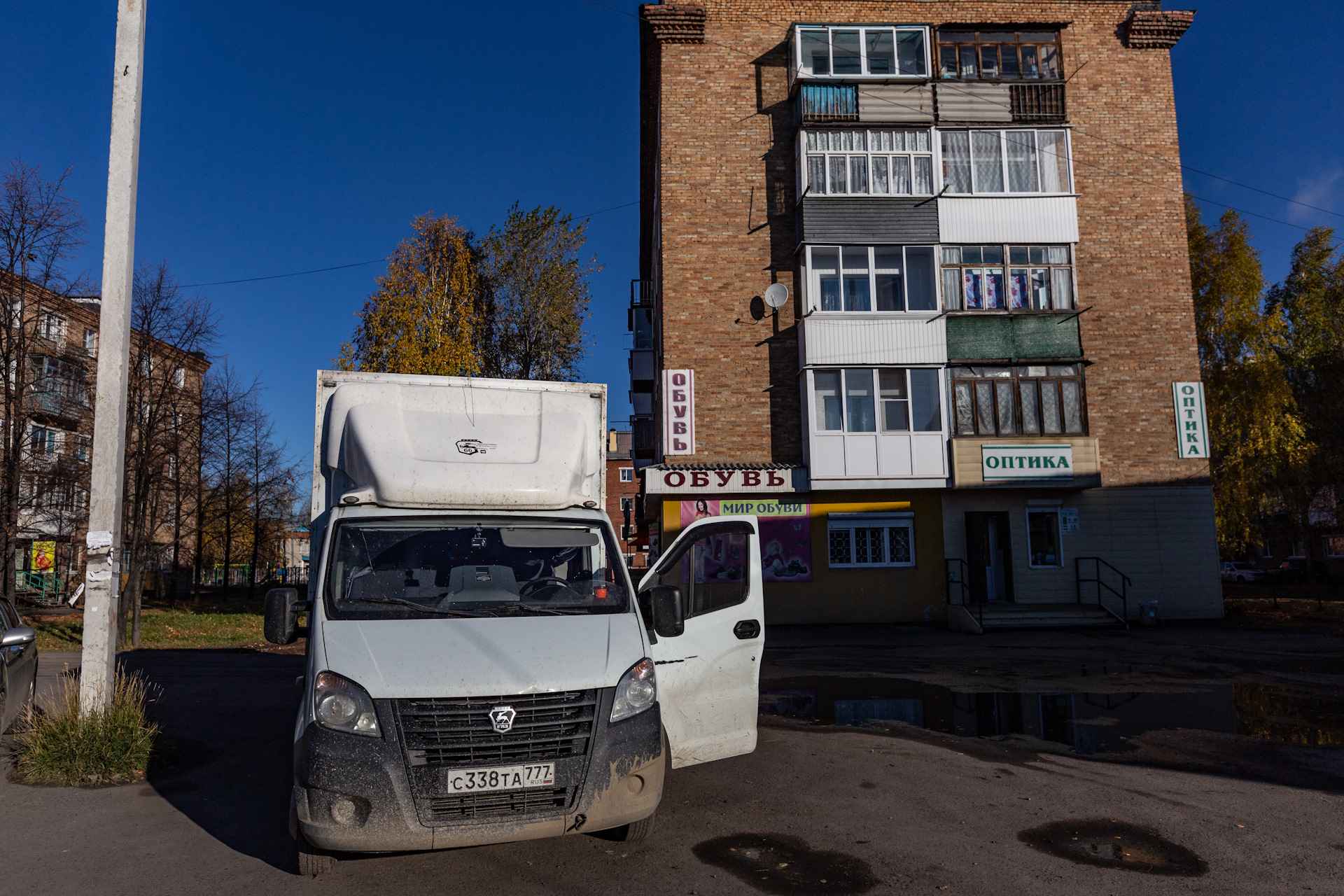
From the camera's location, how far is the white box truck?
4.18 metres

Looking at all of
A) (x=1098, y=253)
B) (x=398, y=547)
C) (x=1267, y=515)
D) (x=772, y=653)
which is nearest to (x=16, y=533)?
(x=772, y=653)

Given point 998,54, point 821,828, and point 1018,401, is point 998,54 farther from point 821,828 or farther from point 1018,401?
point 821,828

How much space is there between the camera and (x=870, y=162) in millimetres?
21453

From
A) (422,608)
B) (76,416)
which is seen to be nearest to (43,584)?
(76,416)

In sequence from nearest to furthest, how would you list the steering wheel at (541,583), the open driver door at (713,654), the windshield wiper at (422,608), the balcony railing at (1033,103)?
the windshield wiper at (422,608), the steering wheel at (541,583), the open driver door at (713,654), the balcony railing at (1033,103)

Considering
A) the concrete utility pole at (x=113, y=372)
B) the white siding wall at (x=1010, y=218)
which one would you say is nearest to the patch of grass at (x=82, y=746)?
the concrete utility pole at (x=113, y=372)

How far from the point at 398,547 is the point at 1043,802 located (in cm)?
459

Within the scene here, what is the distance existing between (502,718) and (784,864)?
178 centimetres

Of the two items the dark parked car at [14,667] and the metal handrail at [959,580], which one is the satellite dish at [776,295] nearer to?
the metal handrail at [959,580]

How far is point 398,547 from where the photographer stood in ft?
17.4

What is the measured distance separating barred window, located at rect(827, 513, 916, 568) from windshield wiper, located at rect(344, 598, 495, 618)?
54.7ft

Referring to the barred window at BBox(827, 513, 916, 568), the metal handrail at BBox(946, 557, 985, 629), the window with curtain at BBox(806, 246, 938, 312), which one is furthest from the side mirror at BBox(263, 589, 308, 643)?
the metal handrail at BBox(946, 557, 985, 629)

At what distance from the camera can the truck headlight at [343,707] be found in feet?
13.8

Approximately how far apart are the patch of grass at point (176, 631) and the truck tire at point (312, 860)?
13.2 metres
